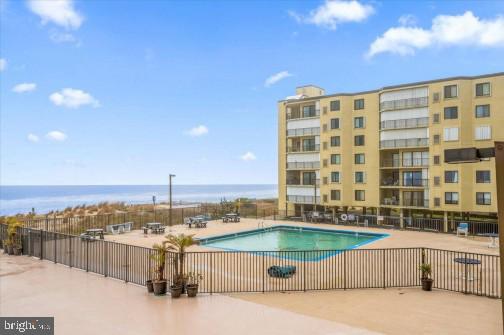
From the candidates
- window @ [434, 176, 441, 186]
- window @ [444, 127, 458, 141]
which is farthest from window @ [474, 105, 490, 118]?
window @ [434, 176, 441, 186]

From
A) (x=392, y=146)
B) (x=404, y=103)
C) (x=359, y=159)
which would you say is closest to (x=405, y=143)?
(x=392, y=146)

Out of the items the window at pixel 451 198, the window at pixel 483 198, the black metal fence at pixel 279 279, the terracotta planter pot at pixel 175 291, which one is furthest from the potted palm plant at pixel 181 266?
the window at pixel 483 198

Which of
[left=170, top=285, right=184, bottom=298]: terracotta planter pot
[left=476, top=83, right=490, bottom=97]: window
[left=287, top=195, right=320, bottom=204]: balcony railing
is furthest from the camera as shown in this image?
[left=287, top=195, right=320, bottom=204]: balcony railing

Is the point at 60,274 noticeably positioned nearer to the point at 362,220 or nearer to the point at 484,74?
the point at 362,220

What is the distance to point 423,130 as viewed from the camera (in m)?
32.1

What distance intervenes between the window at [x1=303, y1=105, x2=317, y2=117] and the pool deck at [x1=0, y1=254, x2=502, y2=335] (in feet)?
94.8

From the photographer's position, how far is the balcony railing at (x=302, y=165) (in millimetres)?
38688

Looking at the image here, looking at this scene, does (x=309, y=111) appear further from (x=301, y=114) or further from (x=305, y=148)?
(x=305, y=148)

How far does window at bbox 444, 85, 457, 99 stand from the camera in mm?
29859

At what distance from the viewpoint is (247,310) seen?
10305mm

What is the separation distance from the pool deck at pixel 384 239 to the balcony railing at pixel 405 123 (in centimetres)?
979

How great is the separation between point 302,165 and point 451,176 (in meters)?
14.8

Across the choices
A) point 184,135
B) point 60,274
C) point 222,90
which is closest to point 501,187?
point 60,274

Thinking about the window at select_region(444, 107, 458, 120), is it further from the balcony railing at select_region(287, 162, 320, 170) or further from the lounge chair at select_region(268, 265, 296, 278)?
the lounge chair at select_region(268, 265, 296, 278)
